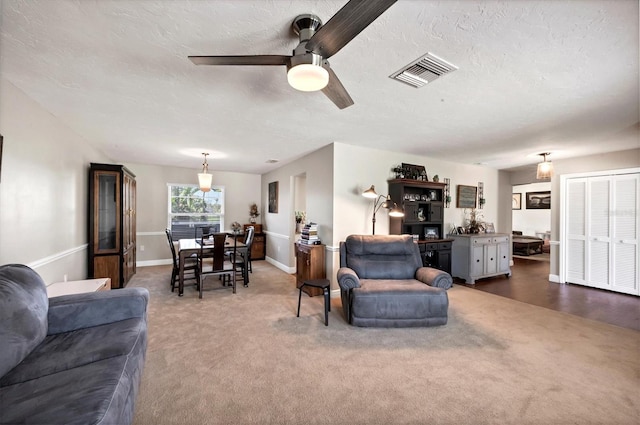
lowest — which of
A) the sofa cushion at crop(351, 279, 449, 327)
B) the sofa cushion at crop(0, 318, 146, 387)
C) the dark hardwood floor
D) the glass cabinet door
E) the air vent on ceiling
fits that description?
the dark hardwood floor

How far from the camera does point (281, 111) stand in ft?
9.20

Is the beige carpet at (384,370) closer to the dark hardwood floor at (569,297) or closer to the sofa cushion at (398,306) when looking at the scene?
the sofa cushion at (398,306)

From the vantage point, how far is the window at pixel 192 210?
6.47 m

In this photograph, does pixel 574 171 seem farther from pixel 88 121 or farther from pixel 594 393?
pixel 88 121

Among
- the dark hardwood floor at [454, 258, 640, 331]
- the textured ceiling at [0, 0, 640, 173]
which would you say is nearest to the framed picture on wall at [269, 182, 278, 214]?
the textured ceiling at [0, 0, 640, 173]

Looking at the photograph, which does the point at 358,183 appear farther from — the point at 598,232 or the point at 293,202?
the point at 598,232

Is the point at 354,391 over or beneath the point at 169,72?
beneath

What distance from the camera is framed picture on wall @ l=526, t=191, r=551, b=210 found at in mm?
8797

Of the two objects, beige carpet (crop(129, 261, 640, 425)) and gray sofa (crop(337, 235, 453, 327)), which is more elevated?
gray sofa (crop(337, 235, 453, 327))

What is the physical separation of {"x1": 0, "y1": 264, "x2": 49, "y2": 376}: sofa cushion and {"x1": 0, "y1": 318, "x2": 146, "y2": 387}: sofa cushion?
5 centimetres

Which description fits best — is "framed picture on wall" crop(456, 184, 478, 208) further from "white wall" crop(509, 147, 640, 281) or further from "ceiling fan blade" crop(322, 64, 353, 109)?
"ceiling fan blade" crop(322, 64, 353, 109)

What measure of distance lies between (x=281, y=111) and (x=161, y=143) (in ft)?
7.92

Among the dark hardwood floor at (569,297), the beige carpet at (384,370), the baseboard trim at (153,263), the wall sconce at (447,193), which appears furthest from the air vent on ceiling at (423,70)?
the baseboard trim at (153,263)

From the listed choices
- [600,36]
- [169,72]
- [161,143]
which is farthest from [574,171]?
[161,143]
